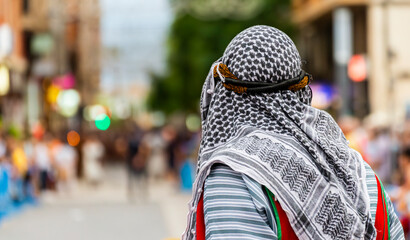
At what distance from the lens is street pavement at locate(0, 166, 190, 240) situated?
1529cm

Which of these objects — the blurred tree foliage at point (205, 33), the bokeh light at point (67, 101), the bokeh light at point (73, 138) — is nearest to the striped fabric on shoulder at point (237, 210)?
the bokeh light at point (73, 138)

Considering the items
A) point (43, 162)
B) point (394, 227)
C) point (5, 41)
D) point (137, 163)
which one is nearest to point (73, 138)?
point (5, 41)

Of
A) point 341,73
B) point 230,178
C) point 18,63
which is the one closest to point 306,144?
point 230,178

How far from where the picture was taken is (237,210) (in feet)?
7.44

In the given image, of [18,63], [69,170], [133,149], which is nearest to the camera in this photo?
[133,149]

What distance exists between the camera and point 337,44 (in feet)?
110

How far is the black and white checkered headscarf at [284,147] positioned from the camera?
7.63ft

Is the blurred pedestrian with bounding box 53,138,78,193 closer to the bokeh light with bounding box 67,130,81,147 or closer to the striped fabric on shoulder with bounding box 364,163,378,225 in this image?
the bokeh light with bounding box 67,130,81,147

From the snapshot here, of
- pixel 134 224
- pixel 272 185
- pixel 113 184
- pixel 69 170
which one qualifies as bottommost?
pixel 113 184

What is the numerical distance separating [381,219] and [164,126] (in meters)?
39.5

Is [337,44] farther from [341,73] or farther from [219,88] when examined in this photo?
[219,88]

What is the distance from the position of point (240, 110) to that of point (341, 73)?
29885 mm

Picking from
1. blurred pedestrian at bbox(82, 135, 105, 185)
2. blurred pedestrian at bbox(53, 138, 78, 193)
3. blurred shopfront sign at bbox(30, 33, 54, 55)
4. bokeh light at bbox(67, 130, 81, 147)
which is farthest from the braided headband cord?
blurred shopfront sign at bbox(30, 33, 54, 55)

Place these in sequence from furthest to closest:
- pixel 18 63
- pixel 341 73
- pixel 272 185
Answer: pixel 18 63 → pixel 341 73 → pixel 272 185
